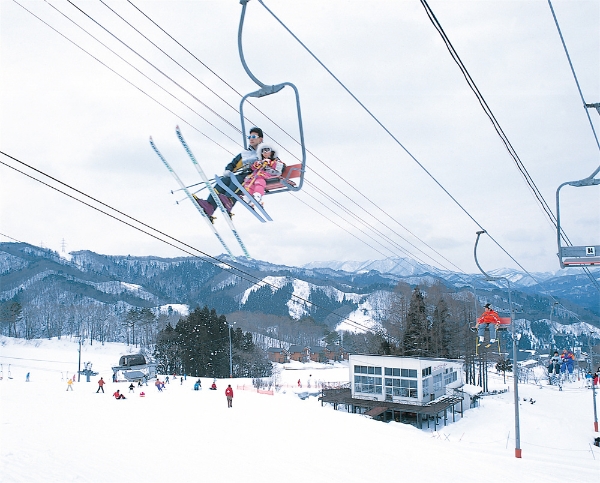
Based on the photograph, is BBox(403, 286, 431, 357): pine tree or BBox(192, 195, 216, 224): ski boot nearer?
BBox(192, 195, 216, 224): ski boot

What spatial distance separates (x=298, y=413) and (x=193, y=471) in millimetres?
10781

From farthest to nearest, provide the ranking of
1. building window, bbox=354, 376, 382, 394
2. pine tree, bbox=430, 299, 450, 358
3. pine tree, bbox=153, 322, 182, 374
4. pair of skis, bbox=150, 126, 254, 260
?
1. pine tree, bbox=153, 322, 182, 374
2. pine tree, bbox=430, 299, 450, 358
3. building window, bbox=354, 376, 382, 394
4. pair of skis, bbox=150, 126, 254, 260

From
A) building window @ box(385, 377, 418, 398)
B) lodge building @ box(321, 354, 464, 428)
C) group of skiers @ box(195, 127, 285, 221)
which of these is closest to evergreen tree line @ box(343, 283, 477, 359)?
lodge building @ box(321, 354, 464, 428)

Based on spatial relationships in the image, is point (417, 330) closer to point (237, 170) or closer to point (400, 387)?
point (400, 387)

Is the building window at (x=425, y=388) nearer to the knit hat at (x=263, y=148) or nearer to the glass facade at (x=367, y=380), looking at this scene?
the glass facade at (x=367, y=380)

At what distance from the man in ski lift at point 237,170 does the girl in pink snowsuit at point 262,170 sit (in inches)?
3.7

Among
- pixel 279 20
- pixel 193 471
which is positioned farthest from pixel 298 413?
pixel 279 20

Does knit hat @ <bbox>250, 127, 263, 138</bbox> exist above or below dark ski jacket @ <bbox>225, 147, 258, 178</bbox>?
above

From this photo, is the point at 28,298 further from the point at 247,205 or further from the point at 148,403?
the point at 247,205

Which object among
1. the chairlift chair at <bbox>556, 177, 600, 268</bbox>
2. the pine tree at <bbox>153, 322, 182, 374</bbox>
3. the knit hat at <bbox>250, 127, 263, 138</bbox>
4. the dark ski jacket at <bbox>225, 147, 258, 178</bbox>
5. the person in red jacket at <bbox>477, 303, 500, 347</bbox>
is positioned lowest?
the pine tree at <bbox>153, 322, 182, 374</bbox>

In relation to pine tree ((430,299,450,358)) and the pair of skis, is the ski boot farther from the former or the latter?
pine tree ((430,299,450,358))

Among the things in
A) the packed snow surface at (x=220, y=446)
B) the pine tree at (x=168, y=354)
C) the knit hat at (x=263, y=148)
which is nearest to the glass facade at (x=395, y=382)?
the packed snow surface at (x=220, y=446)

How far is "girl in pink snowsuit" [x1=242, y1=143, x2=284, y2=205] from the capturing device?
333 inches

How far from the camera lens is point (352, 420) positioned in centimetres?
2233
